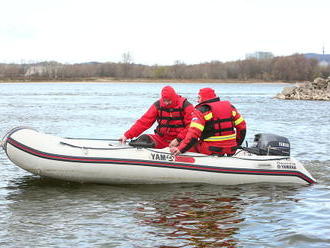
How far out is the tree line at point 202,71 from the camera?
9488 centimetres

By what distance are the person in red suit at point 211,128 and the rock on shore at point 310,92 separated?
1210 inches

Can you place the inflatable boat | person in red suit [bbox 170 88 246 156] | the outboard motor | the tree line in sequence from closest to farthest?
person in red suit [bbox 170 88 246 156], the inflatable boat, the outboard motor, the tree line

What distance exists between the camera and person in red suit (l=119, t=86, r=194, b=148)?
8445 mm

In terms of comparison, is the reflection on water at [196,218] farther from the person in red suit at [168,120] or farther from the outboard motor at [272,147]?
the outboard motor at [272,147]

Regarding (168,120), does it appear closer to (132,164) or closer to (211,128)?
(211,128)

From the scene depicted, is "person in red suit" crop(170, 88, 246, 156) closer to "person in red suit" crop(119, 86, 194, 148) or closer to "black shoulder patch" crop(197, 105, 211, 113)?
"black shoulder patch" crop(197, 105, 211, 113)

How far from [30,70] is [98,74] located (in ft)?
52.0

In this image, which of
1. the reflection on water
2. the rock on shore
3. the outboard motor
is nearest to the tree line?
the rock on shore

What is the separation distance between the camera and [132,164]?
815cm

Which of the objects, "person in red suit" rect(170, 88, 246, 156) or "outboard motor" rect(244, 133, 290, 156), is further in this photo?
"outboard motor" rect(244, 133, 290, 156)

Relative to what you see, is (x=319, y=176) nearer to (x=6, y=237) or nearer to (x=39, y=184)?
(x=39, y=184)

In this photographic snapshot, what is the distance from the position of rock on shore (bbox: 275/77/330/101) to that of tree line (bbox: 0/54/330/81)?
165ft

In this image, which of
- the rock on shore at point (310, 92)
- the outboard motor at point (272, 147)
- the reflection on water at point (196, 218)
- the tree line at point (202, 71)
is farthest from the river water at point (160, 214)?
the tree line at point (202, 71)

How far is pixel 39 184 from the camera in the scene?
27.8ft
